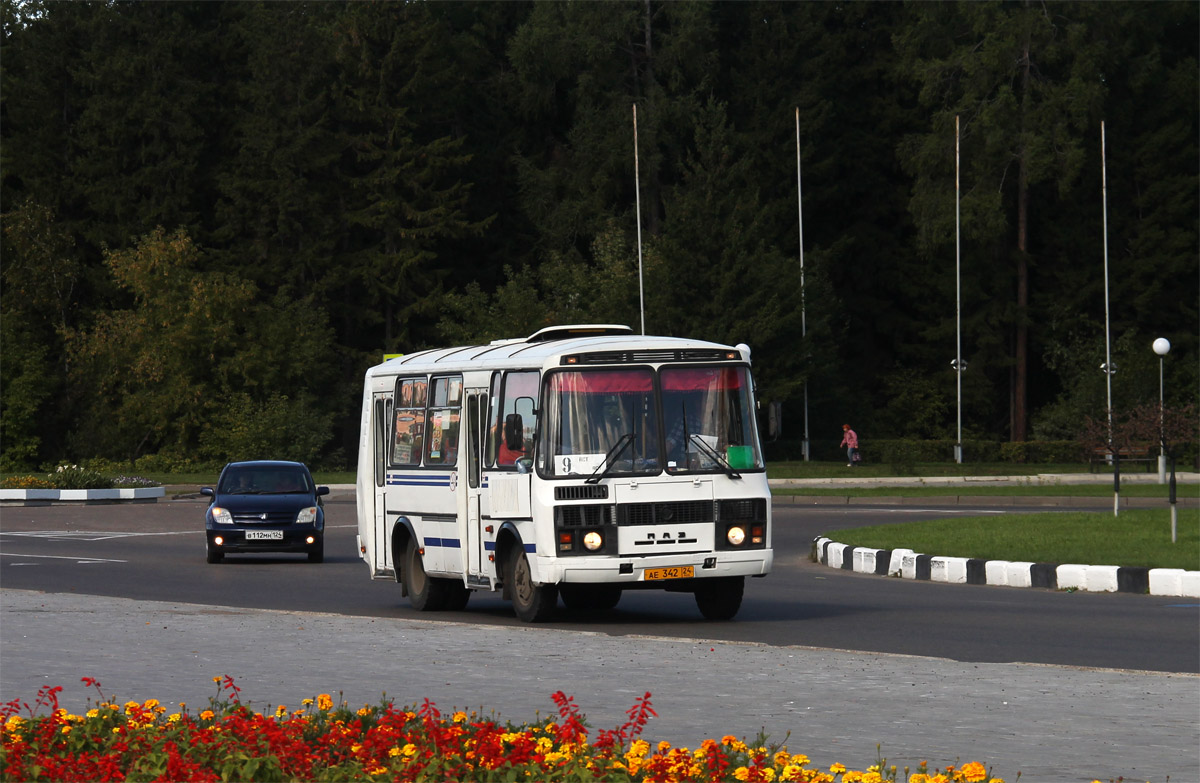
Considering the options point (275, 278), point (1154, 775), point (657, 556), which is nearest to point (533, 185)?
point (275, 278)

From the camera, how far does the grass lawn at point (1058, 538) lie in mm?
20484

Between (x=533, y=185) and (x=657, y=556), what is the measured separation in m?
65.5

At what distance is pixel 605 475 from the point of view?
15938mm

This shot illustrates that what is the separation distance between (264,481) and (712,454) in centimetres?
1263

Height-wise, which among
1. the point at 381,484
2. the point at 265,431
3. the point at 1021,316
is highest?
the point at 1021,316

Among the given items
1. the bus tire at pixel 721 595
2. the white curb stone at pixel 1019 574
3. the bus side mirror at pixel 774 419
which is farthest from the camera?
the bus side mirror at pixel 774 419

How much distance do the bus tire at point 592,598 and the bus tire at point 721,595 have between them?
1054mm

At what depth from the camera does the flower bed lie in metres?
6.66

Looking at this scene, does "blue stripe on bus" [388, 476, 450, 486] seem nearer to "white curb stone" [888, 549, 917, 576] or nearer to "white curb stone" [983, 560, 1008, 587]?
"white curb stone" [888, 549, 917, 576]

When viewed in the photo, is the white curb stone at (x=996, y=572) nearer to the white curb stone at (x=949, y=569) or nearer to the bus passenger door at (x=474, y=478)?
the white curb stone at (x=949, y=569)

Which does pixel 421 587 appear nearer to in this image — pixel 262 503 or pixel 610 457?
pixel 610 457

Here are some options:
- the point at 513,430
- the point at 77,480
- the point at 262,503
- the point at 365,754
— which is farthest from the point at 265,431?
the point at 365,754

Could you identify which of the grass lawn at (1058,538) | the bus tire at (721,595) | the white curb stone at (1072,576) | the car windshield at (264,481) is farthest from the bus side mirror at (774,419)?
the bus tire at (721,595)

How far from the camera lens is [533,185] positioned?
80438mm
